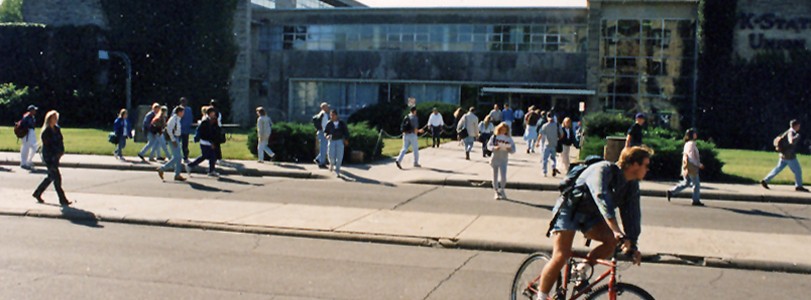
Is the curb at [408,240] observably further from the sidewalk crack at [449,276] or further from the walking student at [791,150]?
the walking student at [791,150]

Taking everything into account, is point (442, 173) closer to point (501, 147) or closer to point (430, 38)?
point (501, 147)

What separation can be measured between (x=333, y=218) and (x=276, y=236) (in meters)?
1.52

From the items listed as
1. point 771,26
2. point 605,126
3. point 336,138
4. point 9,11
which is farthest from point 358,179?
point 9,11

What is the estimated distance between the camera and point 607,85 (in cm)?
4516

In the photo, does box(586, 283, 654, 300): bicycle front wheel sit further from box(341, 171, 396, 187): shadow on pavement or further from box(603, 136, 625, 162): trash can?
box(603, 136, 625, 162): trash can

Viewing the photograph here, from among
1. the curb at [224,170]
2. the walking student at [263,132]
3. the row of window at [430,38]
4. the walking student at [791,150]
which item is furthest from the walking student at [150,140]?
the row of window at [430,38]

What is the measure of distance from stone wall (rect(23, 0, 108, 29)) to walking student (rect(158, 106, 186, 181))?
30890 mm

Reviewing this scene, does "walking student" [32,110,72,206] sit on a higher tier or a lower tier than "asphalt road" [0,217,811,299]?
higher

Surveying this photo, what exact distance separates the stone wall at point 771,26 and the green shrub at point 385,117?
17503mm

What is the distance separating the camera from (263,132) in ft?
73.2

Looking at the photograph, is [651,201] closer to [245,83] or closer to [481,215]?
[481,215]

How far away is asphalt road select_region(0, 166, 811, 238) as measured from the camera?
13945mm

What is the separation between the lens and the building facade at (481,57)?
44.6 m

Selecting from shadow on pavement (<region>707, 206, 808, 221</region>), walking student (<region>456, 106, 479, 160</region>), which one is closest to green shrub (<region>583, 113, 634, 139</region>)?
walking student (<region>456, 106, 479, 160</region>)
